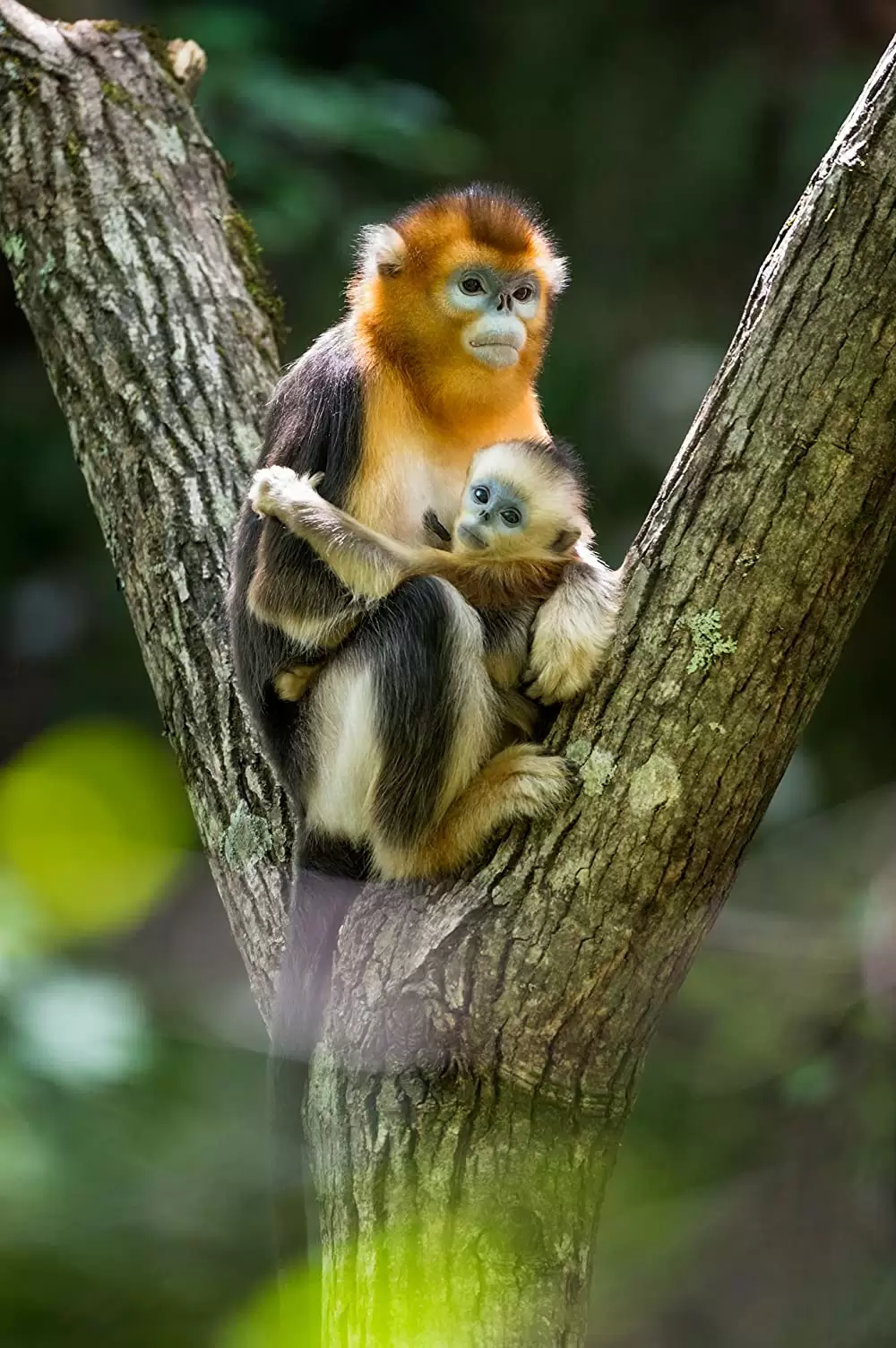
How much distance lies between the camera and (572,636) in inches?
117

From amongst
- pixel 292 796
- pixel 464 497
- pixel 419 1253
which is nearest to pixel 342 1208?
pixel 419 1253

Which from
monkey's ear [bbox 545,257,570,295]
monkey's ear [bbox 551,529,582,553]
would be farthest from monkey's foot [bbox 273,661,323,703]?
monkey's ear [bbox 545,257,570,295]

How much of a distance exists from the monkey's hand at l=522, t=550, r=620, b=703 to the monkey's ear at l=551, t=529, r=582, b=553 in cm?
21

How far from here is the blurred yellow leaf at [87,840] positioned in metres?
3.36

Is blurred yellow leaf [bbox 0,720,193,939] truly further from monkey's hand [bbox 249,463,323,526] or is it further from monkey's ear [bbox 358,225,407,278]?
monkey's ear [bbox 358,225,407,278]

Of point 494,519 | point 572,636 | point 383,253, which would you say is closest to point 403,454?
point 494,519

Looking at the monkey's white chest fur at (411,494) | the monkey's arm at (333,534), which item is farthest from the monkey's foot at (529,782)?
the monkey's white chest fur at (411,494)

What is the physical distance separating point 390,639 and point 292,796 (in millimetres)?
548

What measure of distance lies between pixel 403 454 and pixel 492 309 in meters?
0.41

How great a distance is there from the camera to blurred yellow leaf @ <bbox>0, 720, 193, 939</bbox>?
336cm

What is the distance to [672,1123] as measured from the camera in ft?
22.4

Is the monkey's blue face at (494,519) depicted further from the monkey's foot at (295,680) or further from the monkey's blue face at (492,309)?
the monkey's foot at (295,680)

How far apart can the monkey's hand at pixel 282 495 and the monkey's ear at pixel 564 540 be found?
0.54m

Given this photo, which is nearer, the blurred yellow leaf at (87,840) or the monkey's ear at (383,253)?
the blurred yellow leaf at (87,840)
